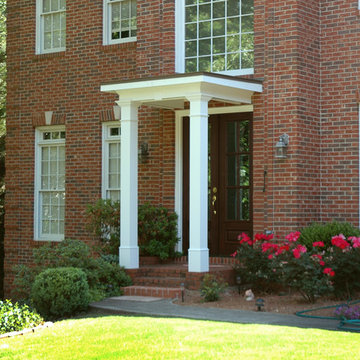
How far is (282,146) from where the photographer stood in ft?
43.1

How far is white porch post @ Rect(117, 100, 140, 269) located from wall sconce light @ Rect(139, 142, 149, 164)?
3.92 ft

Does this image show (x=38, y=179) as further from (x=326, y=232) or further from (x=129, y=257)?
(x=326, y=232)

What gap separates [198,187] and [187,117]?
2.45m

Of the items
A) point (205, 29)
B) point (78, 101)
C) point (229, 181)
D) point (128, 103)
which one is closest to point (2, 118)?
point (78, 101)

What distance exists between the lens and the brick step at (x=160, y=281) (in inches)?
518

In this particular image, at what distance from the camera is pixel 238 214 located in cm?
1430

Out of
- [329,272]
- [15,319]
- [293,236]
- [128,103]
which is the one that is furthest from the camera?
[128,103]

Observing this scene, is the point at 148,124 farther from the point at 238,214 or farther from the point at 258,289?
the point at 258,289

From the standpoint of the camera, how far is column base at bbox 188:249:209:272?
12695 mm

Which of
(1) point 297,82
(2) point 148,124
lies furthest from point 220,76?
(2) point 148,124

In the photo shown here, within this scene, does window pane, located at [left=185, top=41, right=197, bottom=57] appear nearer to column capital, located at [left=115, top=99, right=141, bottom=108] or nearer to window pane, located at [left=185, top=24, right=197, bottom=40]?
window pane, located at [left=185, top=24, right=197, bottom=40]

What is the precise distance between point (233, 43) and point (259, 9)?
2.61ft

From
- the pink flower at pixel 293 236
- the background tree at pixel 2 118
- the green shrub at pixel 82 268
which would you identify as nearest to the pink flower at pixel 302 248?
the pink flower at pixel 293 236

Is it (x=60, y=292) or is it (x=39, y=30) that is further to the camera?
(x=39, y=30)
